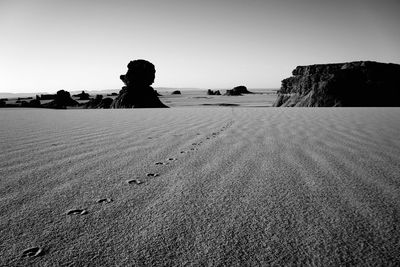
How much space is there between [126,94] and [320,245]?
17.0m

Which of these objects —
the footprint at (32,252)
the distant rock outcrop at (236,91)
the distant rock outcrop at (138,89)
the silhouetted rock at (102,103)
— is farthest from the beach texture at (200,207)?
the distant rock outcrop at (236,91)

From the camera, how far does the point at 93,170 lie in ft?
7.11

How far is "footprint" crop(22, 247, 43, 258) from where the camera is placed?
0.99 meters

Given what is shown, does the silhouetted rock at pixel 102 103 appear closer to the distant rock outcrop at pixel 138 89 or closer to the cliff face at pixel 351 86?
the distant rock outcrop at pixel 138 89

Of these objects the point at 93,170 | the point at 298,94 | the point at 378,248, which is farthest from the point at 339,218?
the point at 298,94

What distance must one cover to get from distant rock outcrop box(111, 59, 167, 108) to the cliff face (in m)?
8.43

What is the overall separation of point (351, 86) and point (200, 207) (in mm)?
13634

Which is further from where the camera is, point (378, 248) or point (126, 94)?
point (126, 94)

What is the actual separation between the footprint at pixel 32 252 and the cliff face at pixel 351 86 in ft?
42.7

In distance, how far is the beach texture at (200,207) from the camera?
3.36 ft

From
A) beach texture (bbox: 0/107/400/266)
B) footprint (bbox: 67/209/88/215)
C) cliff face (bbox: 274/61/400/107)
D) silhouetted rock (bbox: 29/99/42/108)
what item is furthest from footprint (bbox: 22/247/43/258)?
silhouetted rock (bbox: 29/99/42/108)

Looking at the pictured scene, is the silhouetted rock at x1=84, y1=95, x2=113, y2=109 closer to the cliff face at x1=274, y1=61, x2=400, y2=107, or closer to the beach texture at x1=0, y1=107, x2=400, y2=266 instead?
the cliff face at x1=274, y1=61, x2=400, y2=107

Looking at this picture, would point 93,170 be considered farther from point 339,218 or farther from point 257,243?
point 339,218

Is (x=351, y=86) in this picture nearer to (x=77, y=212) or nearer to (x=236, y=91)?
(x=77, y=212)
